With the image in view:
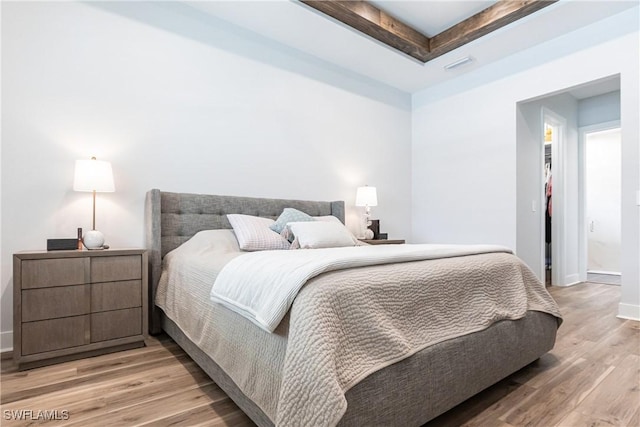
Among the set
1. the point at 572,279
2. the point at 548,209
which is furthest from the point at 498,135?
the point at 572,279

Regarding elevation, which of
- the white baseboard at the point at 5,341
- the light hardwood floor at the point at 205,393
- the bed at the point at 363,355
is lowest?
the light hardwood floor at the point at 205,393

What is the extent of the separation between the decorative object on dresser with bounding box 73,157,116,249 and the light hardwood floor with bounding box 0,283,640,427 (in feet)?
2.39

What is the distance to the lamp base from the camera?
220cm

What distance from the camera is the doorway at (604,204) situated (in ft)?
18.6

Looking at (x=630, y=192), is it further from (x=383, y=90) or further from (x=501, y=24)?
(x=383, y=90)

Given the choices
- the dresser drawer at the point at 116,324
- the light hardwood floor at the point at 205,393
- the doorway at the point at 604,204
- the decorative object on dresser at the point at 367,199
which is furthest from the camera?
Answer: the doorway at the point at 604,204

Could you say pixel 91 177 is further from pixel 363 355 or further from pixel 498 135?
pixel 498 135

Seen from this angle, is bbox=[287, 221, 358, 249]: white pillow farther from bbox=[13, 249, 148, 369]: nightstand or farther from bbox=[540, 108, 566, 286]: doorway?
bbox=[540, 108, 566, 286]: doorway

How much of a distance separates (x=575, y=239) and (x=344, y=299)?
4.88 metres

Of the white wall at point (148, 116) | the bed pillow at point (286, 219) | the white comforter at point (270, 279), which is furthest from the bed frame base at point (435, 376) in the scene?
the white wall at point (148, 116)

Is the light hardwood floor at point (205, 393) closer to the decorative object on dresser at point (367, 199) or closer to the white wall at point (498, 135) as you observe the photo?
the white wall at point (498, 135)

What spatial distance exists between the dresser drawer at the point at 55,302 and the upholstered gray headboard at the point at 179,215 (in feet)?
1.52

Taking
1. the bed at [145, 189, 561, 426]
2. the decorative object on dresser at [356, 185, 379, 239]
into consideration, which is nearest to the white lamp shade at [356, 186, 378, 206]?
the decorative object on dresser at [356, 185, 379, 239]

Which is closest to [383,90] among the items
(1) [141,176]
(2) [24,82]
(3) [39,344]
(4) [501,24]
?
(4) [501,24]
